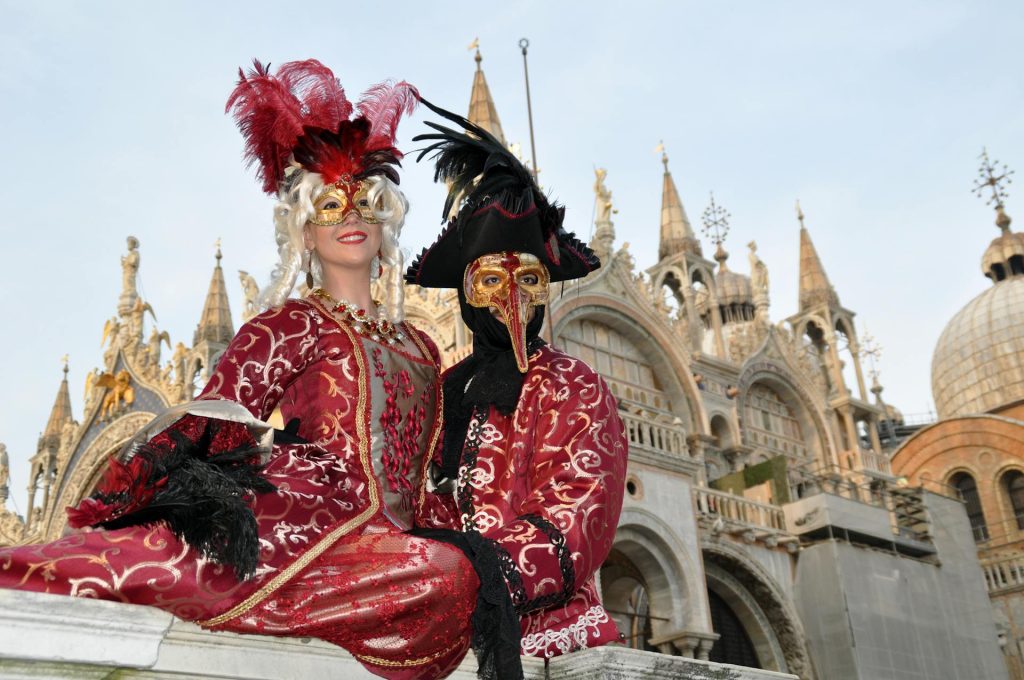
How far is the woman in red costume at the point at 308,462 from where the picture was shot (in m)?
2.26

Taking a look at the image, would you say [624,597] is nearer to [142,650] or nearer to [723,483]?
[723,483]

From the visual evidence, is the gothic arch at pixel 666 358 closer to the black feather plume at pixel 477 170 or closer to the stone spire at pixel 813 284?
the stone spire at pixel 813 284

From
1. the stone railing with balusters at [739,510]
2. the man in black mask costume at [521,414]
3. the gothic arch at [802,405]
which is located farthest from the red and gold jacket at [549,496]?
the gothic arch at [802,405]

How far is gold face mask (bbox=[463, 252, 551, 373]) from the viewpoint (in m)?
3.11

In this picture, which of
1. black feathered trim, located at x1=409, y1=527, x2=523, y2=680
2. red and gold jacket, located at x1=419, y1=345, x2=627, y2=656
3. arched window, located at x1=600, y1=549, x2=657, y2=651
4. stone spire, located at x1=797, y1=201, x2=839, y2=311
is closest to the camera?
black feathered trim, located at x1=409, y1=527, x2=523, y2=680

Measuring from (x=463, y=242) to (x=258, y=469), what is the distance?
1.03 metres

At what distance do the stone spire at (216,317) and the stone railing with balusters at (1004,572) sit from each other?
650 inches

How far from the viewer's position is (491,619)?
2387 mm

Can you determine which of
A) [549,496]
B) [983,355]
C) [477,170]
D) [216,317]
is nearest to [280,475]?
[549,496]

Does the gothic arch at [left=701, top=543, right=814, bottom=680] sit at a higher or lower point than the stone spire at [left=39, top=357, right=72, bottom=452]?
lower

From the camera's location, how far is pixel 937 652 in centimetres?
1744

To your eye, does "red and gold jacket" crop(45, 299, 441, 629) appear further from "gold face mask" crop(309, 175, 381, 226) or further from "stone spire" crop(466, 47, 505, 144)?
"stone spire" crop(466, 47, 505, 144)

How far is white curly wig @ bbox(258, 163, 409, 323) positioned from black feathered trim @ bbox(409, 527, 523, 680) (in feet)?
3.30

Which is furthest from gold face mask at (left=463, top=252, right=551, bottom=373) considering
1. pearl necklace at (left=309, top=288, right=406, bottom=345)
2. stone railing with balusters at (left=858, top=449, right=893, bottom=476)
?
stone railing with balusters at (left=858, top=449, right=893, bottom=476)
